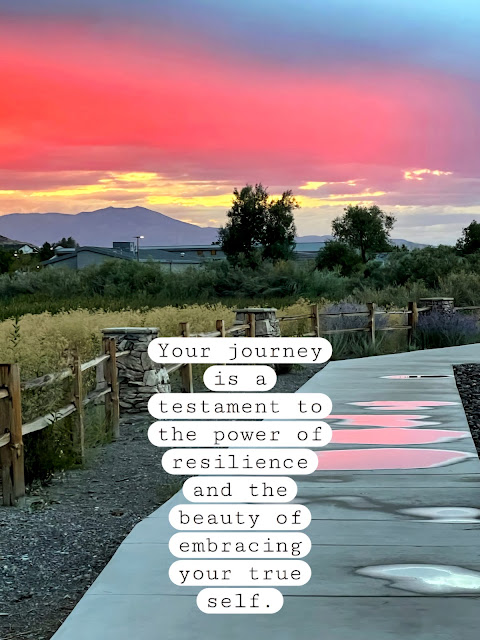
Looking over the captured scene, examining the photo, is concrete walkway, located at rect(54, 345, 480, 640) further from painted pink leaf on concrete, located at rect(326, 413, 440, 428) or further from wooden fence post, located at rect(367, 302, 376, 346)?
wooden fence post, located at rect(367, 302, 376, 346)

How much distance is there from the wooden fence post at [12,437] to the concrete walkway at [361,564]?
5.52ft

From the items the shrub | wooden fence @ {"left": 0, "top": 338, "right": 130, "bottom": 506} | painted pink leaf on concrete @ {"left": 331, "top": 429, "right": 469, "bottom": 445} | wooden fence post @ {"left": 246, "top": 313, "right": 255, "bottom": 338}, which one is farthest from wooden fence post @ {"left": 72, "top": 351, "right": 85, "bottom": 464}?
the shrub

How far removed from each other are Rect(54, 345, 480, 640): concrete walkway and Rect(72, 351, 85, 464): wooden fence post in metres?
2.69

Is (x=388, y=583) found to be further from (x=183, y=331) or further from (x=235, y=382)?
(x=183, y=331)

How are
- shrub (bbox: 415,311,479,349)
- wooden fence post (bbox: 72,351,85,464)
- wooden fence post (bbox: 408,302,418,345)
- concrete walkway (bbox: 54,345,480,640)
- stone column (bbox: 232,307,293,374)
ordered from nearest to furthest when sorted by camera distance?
concrete walkway (bbox: 54,345,480,640) < wooden fence post (bbox: 72,351,85,464) < stone column (bbox: 232,307,293,374) < shrub (bbox: 415,311,479,349) < wooden fence post (bbox: 408,302,418,345)

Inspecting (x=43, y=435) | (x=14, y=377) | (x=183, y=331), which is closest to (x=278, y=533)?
(x=14, y=377)

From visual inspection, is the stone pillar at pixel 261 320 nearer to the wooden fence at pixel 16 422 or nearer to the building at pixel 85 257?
the wooden fence at pixel 16 422

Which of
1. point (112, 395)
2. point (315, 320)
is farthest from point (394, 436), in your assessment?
point (315, 320)

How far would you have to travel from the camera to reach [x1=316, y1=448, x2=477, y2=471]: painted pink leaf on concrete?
7.68 m

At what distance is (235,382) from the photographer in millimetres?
3613

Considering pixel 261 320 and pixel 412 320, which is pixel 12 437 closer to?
pixel 261 320

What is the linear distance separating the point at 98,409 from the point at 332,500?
5.44m

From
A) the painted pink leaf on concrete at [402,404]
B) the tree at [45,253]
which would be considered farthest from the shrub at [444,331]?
the tree at [45,253]

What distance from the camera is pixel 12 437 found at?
7.49 meters
